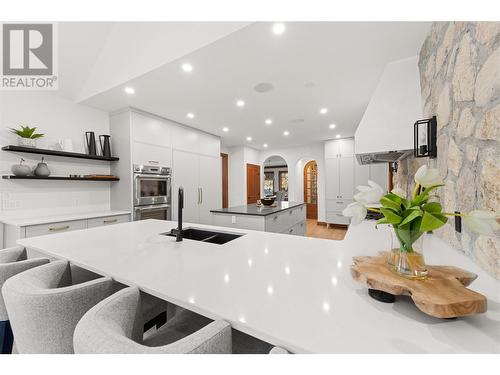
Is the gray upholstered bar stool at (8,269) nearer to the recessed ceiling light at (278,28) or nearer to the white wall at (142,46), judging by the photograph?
the white wall at (142,46)

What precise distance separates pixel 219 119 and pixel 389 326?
4027 mm

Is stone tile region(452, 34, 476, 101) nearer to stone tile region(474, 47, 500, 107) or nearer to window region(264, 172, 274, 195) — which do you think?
stone tile region(474, 47, 500, 107)

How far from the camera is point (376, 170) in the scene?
5188 millimetres

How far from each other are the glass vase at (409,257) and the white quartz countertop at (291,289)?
0.11 metres

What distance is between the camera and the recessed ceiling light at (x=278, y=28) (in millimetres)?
1673

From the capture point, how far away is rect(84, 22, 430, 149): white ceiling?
5.88 feet

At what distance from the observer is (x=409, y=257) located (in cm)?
77

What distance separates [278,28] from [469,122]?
4.78 feet

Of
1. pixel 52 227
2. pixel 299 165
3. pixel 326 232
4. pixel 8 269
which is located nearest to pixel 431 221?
pixel 8 269

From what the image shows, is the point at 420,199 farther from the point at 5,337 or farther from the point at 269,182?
the point at 269,182

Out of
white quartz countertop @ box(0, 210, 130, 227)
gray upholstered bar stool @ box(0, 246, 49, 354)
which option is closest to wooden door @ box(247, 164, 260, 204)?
white quartz countertop @ box(0, 210, 130, 227)
